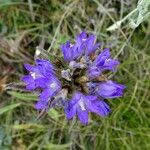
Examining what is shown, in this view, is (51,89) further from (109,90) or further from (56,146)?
(56,146)

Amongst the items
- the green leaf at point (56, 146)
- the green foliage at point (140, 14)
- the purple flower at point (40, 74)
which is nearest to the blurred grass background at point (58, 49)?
the green leaf at point (56, 146)

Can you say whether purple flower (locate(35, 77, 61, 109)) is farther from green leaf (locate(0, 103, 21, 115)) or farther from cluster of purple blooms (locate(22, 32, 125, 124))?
green leaf (locate(0, 103, 21, 115))

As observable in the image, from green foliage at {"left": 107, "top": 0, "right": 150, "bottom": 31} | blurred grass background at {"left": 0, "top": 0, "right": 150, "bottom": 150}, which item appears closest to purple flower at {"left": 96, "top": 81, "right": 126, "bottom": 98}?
green foliage at {"left": 107, "top": 0, "right": 150, "bottom": 31}

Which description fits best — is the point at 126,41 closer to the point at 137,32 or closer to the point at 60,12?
the point at 137,32

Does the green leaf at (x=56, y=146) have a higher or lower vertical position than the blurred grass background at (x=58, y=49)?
lower

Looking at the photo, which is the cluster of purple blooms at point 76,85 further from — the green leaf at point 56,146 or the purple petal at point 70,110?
the green leaf at point 56,146

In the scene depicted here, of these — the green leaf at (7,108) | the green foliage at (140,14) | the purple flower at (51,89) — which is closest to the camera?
the purple flower at (51,89)

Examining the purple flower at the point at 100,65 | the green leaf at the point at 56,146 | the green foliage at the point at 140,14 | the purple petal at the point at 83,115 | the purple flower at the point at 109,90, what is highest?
the green foliage at the point at 140,14

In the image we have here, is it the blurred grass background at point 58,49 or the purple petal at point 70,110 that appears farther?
the blurred grass background at point 58,49

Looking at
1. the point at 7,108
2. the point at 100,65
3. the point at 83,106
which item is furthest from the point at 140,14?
the point at 7,108
